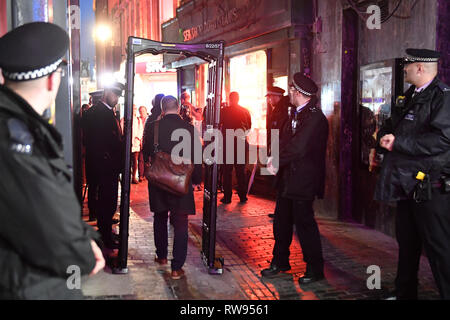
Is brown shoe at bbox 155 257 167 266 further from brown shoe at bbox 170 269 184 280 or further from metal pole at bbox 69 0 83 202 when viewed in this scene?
metal pole at bbox 69 0 83 202

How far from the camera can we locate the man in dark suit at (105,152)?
6.59 meters

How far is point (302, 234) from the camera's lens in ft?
17.6

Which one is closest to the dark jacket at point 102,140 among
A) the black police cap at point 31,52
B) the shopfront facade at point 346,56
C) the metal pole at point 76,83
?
the metal pole at point 76,83

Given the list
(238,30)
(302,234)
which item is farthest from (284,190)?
(238,30)

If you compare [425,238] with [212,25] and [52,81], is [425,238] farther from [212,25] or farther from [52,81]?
[212,25]

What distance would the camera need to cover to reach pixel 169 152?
217 inches

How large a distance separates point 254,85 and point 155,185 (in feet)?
23.3

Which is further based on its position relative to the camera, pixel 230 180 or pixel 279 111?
pixel 230 180

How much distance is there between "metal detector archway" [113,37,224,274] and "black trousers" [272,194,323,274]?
770 mm

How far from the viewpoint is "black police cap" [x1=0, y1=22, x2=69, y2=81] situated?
2238 mm

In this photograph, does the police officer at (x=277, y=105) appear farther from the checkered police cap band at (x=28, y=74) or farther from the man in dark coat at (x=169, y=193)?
the checkered police cap band at (x=28, y=74)

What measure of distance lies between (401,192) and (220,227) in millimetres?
4168

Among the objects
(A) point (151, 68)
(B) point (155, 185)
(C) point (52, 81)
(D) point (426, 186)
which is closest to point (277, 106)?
(B) point (155, 185)
